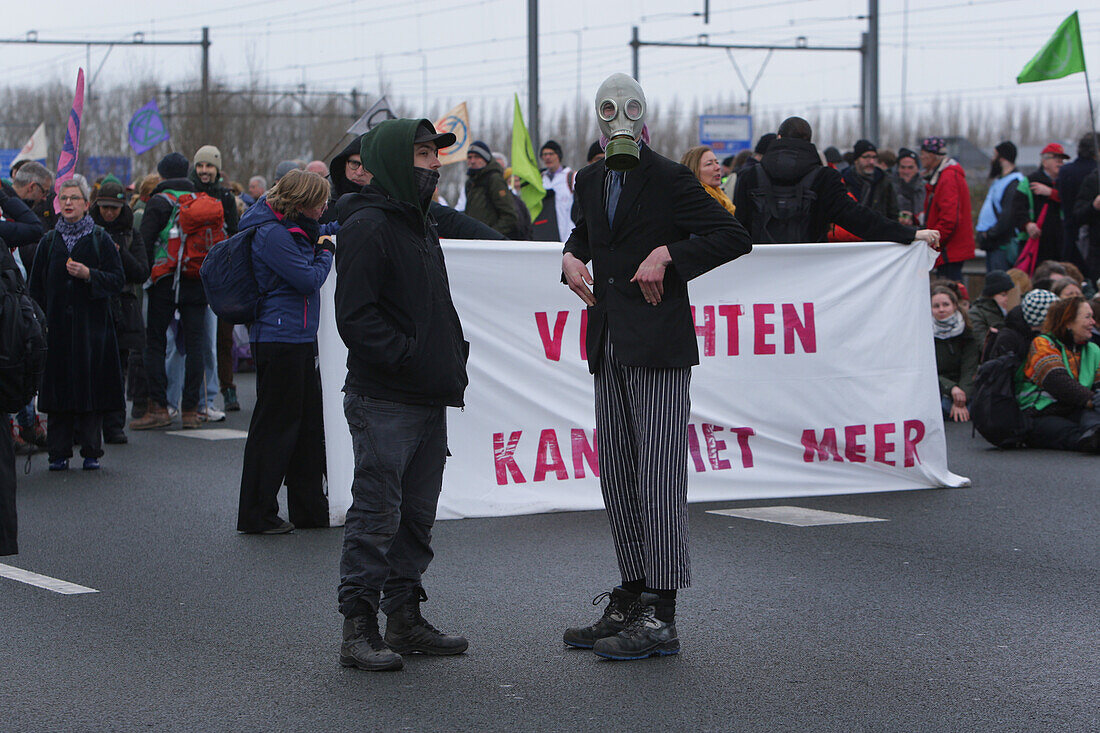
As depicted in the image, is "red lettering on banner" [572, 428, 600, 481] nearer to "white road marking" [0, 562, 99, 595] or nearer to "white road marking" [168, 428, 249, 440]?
"white road marking" [0, 562, 99, 595]

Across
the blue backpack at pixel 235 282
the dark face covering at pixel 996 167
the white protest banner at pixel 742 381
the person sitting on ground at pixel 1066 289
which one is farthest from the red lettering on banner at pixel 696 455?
the dark face covering at pixel 996 167

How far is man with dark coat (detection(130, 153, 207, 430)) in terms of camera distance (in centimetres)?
1177

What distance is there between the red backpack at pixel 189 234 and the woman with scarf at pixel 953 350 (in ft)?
19.5

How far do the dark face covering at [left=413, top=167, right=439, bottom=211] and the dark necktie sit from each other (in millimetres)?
622

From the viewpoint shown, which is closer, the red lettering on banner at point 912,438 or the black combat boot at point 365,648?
the black combat boot at point 365,648

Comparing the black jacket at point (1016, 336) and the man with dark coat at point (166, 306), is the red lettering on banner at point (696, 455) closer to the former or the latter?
the black jacket at point (1016, 336)

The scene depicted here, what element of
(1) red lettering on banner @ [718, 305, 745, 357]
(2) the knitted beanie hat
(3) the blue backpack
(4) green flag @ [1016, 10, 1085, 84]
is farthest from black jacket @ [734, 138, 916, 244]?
(4) green flag @ [1016, 10, 1085, 84]

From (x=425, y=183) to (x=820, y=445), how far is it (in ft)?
14.3

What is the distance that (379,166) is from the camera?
4.96 metres

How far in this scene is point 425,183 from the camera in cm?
503

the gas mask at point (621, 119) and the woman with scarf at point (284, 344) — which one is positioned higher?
the gas mask at point (621, 119)

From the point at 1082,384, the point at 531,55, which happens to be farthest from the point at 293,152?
the point at 1082,384

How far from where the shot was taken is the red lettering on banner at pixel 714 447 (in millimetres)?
8531

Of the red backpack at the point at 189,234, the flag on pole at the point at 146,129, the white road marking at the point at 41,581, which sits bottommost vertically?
the white road marking at the point at 41,581
